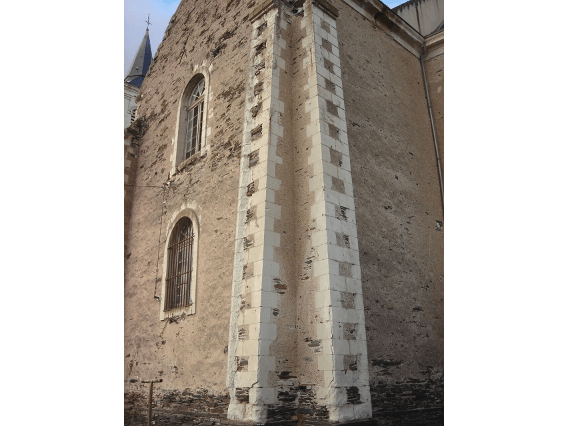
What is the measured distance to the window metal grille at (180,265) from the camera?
7.38 meters

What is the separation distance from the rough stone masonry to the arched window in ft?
0.48

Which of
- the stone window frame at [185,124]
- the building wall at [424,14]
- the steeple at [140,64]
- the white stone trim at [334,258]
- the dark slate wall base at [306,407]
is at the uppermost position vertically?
the steeple at [140,64]

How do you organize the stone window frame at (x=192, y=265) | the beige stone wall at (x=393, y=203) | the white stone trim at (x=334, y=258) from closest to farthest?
1. the white stone trim at (x=334, y=258)
2. the beige stone wall at (x=393, y=203)
3. the stone window frame at (x=192, y=265)

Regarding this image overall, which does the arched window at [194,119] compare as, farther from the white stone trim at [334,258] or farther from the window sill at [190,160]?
the white stone trim at [334,258]

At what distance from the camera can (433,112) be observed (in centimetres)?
906

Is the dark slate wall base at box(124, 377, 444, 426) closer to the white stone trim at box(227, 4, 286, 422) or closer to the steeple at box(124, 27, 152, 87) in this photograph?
the white stone trim at box(227, 4, 286, 422)

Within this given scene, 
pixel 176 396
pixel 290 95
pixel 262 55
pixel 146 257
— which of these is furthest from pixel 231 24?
pixel 176 396

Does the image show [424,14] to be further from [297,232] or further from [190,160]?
[297,232]

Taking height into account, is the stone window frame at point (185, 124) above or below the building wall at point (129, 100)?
below

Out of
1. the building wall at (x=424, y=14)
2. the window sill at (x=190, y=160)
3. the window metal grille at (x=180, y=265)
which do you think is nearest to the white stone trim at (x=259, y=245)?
the window sill at (x=190, y=160)

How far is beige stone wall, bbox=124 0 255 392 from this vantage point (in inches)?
253

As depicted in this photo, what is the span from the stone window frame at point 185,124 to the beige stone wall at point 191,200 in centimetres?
14

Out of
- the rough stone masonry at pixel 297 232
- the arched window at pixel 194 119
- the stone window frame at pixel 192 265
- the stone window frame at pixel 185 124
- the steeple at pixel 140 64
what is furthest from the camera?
the steeple at pixel 140 64

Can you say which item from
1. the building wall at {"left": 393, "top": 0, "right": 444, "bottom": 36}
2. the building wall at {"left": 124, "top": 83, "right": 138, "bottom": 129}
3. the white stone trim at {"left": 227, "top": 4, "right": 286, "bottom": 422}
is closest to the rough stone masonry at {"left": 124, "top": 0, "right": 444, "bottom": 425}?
the white stone trim at {"left": 227, "top": 4, "right": 286, "bottom": 422}
